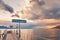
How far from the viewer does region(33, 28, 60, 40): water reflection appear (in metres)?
1.91

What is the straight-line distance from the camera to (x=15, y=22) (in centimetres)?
191

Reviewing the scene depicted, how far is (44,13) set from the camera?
1950 millimetres

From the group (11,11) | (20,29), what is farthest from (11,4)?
(20,29)

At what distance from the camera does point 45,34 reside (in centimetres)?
192

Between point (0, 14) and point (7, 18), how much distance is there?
0.36 ft

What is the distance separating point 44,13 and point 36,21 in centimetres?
16

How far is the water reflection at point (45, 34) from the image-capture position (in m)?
Result: 1.91

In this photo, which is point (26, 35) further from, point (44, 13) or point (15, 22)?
point (44, 13)

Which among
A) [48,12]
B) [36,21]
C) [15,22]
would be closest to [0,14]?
[15,22]

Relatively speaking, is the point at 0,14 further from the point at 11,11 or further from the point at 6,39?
the point at 6,39

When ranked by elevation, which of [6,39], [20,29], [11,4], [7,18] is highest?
[11,4]

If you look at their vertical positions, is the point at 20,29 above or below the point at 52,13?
below

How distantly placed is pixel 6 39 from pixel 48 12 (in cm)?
67

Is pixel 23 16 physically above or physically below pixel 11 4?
below
